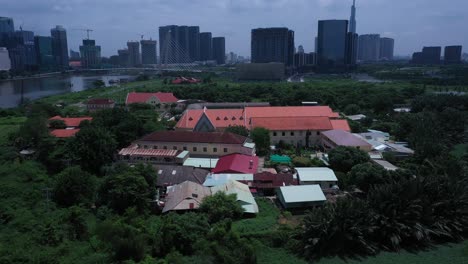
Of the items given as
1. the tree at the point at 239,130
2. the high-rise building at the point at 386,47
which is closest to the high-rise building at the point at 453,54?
the high-rise building at the point at 386,47

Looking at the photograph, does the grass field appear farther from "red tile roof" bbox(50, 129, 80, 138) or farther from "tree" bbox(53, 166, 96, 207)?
"tree" bbox(53, 166, 96, 207)

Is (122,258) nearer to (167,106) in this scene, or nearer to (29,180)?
(29,180)

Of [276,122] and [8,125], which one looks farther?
[8,125]

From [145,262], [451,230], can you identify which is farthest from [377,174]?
[145,262]

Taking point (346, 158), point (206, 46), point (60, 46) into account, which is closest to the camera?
point (346, 158)

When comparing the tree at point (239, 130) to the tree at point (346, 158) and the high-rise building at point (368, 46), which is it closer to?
the tree at point (346, 158)

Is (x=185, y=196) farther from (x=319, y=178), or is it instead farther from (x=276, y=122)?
(x=276, y=122)

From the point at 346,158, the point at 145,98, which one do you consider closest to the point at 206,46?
the point at 145,98

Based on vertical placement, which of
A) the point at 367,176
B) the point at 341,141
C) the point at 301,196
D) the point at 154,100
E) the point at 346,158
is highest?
the point at 154,100
